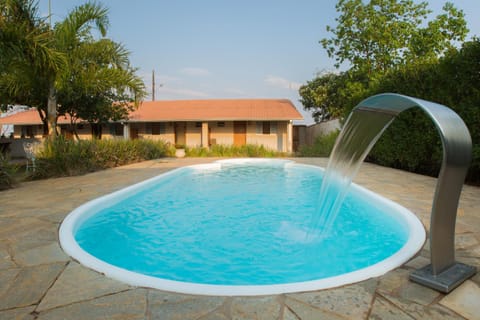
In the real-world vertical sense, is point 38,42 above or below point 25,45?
above

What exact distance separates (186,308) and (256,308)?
447 millimetres

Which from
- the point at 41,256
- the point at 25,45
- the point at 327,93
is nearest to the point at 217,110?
the point at 327,93

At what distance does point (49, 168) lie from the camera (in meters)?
8.37

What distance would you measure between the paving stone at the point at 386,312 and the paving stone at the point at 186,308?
955 millimetres

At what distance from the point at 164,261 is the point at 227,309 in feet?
5.98

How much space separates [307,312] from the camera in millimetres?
1848

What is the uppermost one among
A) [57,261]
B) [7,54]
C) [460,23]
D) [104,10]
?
[460,23]

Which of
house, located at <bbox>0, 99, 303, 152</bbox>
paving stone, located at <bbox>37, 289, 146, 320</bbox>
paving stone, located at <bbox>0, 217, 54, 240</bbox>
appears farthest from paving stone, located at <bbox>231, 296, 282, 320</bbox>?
house, located at <bbox>0, 99, 303, 152</bbox>

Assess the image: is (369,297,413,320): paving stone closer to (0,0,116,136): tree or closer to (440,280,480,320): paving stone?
(440,280,480,320): paving stone

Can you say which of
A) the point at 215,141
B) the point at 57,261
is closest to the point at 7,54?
the point at 57,261

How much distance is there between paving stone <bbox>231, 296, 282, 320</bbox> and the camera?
5.96 ft

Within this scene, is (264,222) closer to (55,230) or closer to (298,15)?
(55,230)

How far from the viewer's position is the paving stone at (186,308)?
Answer: 1827 millimetres

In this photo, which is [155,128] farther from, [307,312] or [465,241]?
[307,312]
